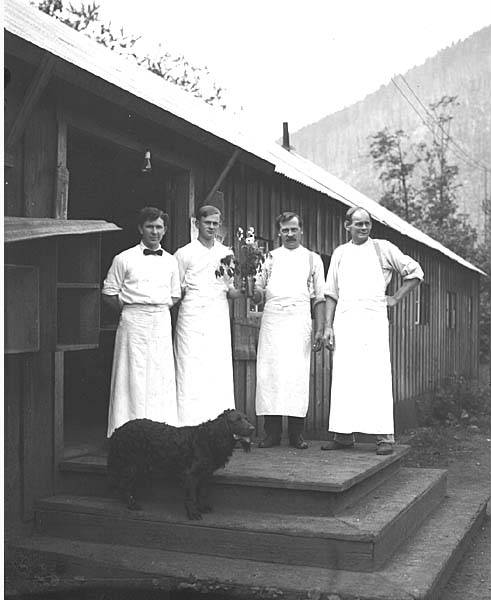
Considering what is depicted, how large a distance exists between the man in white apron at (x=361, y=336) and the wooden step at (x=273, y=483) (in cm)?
61

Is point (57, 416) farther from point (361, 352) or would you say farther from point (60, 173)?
point (361, 352)

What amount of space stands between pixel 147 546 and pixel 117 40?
1721 cm

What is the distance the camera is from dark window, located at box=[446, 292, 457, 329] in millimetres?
20297

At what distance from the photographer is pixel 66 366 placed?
8.64m

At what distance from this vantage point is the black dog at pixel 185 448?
5.02 metres

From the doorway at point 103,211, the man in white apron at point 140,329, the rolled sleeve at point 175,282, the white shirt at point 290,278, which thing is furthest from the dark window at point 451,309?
the man in white apron at point 140,329

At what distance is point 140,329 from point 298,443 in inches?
65.5

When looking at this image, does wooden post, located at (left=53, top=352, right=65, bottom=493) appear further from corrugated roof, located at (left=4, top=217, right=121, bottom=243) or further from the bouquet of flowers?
the bouquet of flowers

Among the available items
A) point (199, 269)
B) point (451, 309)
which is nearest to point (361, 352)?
point (199, 269)

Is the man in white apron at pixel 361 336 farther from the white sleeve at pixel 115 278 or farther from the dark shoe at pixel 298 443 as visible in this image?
the white sleeve at pixel 115 278

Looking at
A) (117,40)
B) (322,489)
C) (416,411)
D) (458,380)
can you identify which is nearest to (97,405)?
(322,489)

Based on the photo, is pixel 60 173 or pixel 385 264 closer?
pixel 60 173

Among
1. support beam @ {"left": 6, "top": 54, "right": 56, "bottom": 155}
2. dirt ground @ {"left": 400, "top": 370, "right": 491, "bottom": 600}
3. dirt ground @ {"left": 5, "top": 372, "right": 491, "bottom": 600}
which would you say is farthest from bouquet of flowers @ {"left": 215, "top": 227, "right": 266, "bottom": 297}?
dirt ground @ {"left": 400, "top": 370, "right": 491, "bottom": 600}

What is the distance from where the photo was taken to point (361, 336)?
6.54 metres
